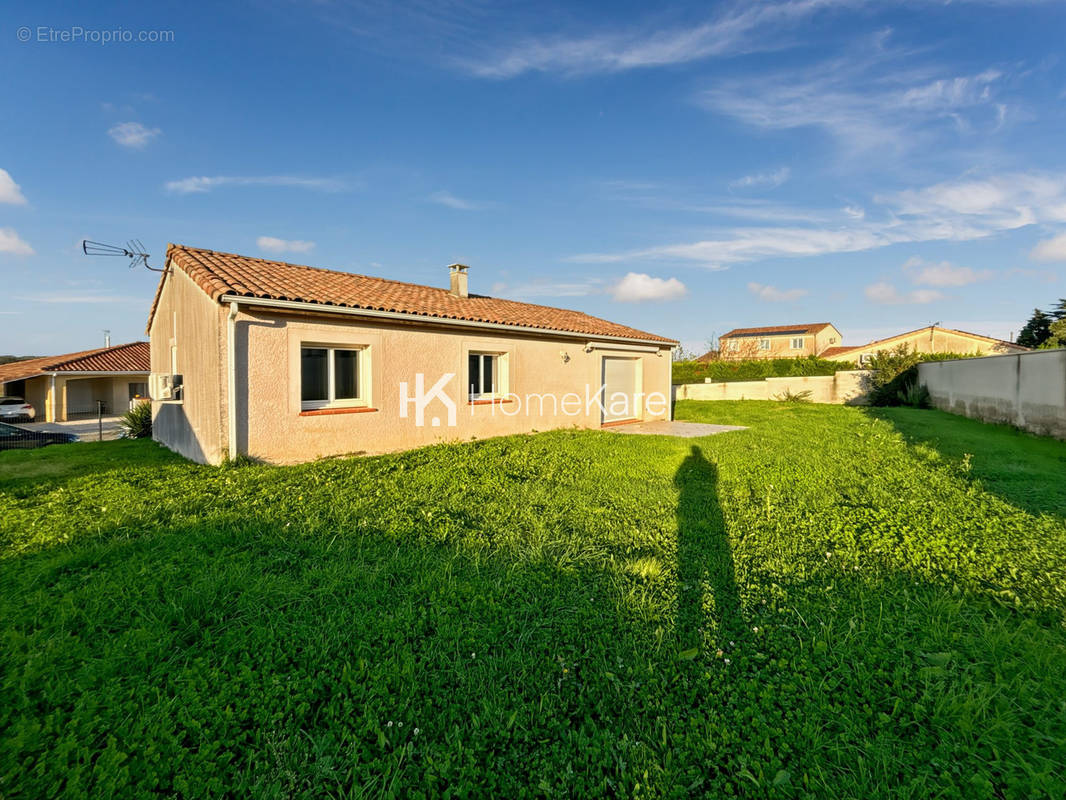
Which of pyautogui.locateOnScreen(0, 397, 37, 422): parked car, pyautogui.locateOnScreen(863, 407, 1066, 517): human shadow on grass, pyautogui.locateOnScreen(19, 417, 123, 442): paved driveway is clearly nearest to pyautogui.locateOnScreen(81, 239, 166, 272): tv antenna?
pyautogui.locateOnScreen(19, 417, 123, 442): paved driveway

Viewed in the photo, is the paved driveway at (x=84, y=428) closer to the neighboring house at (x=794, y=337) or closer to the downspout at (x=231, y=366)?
the downspout at (x=231, y=366)

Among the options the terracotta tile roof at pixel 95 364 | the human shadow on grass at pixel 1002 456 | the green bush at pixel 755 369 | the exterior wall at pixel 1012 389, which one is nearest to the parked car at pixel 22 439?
the terracotta tile roof at pixel 95 364

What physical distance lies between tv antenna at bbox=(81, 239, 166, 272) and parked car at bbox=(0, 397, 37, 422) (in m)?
21.3

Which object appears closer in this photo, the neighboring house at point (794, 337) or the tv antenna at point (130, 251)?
the tv antenna at point (130, 251)

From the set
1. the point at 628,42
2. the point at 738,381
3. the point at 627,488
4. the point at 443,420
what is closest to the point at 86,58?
the point at 443,420

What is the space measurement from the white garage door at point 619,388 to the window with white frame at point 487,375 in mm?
4304

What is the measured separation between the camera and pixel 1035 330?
32.9m

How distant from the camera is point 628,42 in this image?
10.6 m

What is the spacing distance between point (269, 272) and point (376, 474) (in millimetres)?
5728

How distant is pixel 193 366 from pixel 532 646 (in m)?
9.93

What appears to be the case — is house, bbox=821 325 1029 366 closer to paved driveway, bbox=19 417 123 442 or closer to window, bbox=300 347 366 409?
window, bbox=300 347 366 409

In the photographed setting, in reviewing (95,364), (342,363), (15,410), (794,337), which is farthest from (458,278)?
(794,337)

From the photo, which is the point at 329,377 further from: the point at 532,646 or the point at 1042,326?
the point at 1042,326

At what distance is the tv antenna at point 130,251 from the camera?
11016 mm
